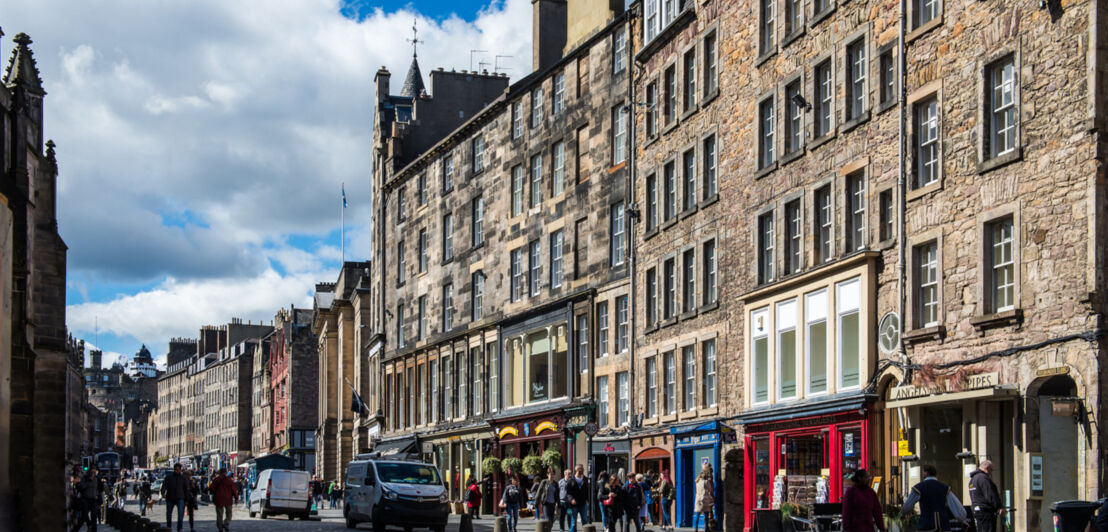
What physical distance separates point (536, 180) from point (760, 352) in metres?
17.9

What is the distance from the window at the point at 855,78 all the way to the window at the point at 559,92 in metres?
18.9

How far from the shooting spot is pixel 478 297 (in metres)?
54.5

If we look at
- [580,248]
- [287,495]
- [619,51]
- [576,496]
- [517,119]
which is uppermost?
[619,51]

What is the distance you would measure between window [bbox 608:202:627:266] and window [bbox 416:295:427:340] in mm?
19041

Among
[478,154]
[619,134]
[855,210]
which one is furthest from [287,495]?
[855,210]

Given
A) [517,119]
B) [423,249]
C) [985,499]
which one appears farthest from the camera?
[423,249]

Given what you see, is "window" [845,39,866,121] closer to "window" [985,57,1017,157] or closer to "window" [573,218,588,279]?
"window" [985,57,1017,157]

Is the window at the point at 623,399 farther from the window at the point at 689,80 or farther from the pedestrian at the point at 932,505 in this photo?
the pedestrian at the point at 932,505

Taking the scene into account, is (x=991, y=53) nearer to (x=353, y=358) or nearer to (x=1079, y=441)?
(x=1079, y=441)

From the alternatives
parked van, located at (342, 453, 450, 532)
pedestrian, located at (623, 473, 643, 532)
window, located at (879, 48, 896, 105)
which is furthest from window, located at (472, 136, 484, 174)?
window, located at (879, 48, 896, 105)

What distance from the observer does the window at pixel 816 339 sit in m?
29.8

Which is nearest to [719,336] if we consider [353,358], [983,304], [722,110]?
[722,110]

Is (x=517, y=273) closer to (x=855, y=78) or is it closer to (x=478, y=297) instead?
(x=478, y=297)

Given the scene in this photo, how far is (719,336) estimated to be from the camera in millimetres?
34781
